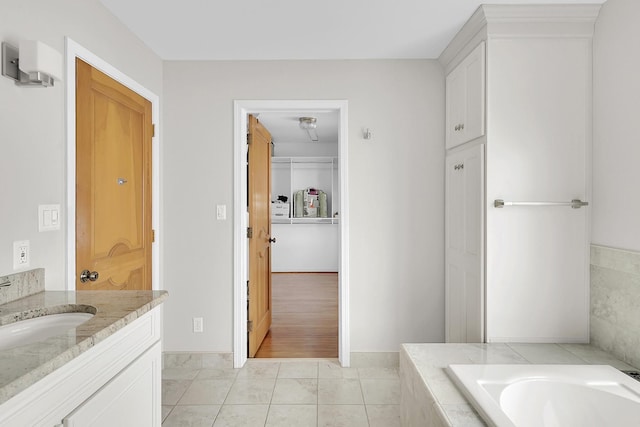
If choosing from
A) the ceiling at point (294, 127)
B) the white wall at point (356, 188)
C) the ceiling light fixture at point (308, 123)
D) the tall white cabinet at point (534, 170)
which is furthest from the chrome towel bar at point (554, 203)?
the ceiling light fixture at point (308, 123)

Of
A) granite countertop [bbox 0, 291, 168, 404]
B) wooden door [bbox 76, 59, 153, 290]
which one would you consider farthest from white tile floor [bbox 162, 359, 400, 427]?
granite countertop [bbox 0, 291, 168, 404]

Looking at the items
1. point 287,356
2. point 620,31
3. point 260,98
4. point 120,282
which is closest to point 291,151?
point 260,98

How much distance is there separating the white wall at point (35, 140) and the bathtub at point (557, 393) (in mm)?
1955

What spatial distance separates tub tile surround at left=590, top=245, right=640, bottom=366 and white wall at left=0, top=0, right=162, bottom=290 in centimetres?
281

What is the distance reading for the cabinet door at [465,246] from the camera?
228 centimetres

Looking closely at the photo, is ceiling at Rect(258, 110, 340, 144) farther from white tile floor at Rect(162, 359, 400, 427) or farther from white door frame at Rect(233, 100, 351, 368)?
white tile floor at Rect(162, 359, 400, 427)

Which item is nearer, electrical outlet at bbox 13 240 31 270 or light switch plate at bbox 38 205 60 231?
electrical outlet at bbox 13 240 31 270

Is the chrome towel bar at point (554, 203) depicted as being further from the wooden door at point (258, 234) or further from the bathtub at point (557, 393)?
the wooden door at point (258, 234)

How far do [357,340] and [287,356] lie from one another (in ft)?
2.18

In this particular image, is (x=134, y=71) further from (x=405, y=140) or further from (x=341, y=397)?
(x=341, y=397)

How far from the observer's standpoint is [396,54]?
2.86 metres

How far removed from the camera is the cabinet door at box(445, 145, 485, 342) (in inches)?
89.8

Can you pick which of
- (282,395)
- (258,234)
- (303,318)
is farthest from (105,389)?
(303,318)

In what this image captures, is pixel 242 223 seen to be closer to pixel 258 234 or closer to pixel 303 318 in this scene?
pixel 258 234
